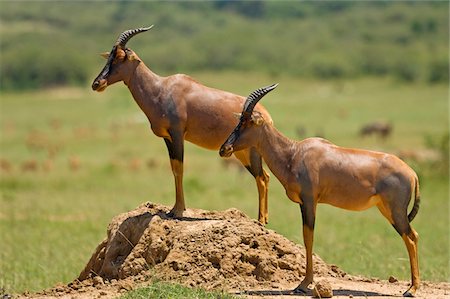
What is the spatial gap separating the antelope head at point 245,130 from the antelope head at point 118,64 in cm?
174

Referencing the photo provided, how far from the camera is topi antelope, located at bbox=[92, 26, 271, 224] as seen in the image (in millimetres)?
10406

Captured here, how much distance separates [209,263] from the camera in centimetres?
995

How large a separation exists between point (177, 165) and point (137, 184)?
17864 millimetres

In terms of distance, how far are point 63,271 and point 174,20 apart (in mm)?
151422

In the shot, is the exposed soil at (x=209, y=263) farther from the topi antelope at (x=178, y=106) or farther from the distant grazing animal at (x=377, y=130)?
the distant grazing animal at (x=377, y=130)

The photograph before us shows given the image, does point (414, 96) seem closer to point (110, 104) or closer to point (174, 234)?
point (110, 104)

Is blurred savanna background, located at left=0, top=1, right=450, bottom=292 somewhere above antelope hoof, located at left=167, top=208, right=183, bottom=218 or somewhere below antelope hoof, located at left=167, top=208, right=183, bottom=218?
above

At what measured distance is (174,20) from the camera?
535 feet

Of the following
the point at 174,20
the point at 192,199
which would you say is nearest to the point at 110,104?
the point at 192,199

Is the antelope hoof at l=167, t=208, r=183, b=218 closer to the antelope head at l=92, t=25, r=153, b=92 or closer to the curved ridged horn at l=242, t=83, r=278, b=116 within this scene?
the antelope head at l=92, t=25, r=153, b=92

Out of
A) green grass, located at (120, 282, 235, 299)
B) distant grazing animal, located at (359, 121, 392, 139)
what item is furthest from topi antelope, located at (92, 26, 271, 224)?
distant grazing animal, located at (359, 121, 392, 139)

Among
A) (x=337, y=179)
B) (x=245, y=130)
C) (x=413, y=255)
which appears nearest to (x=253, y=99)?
(x=245, y=130)

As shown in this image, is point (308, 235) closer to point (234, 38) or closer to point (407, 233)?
point (407, 233)

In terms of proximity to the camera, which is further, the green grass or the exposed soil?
the exposed soil
